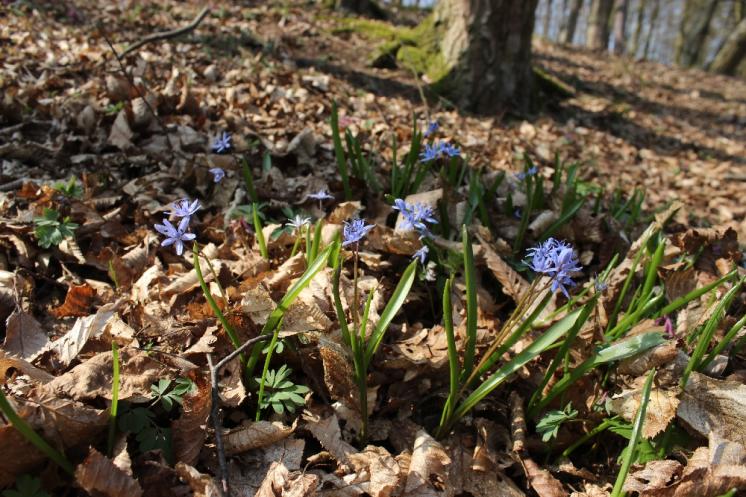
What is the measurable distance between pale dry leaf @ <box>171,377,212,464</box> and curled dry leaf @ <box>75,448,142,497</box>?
0.59 ft

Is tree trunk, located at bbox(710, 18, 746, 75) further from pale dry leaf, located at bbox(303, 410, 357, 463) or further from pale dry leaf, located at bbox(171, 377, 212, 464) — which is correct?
pale dry leaf, located at bbox(171, 377, 212, 464)

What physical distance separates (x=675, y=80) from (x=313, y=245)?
11277 millimetres

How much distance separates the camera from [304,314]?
1.73 m

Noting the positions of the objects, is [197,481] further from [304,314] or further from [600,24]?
[600,24]

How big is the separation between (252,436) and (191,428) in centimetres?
18

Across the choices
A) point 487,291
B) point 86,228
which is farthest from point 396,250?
point 86,228

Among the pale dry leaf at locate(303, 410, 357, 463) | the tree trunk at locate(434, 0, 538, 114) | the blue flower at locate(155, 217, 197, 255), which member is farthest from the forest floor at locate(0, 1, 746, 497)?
the tree trunk at locate(434, 0, 538, 114)

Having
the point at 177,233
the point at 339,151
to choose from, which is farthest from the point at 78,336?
the point at 339,151

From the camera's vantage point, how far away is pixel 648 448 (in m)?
1.59

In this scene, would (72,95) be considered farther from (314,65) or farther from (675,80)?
(675,80)

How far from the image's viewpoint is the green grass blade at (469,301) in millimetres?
1418

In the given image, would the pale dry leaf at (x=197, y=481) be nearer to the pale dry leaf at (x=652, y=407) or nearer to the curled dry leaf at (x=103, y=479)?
the curled dry leaf at (x=103, y=479)

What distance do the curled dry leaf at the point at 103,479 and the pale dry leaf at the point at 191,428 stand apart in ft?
0.59

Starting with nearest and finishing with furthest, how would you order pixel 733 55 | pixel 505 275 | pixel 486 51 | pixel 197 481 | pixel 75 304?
pixel 197 481, pixel 75 304, pixel 505 275, pixel 486 51, pixel 733 55
